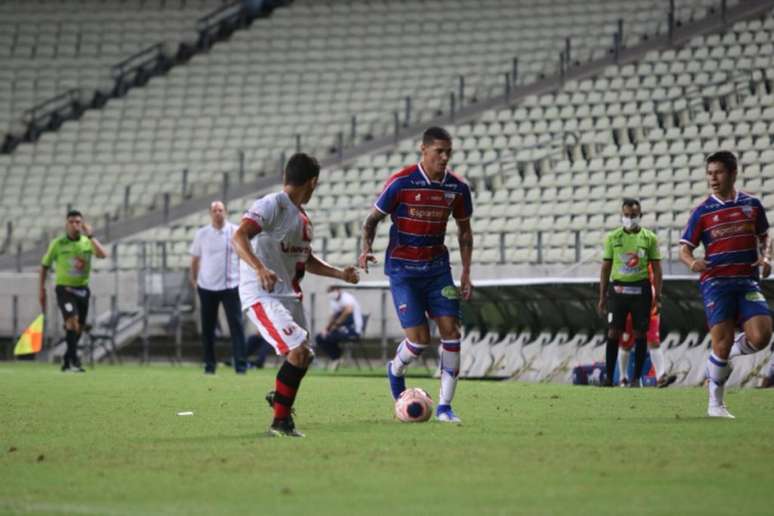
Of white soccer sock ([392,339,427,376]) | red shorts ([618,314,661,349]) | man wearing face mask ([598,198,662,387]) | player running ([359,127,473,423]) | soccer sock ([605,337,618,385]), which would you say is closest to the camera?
player running ([359,127,473,423])

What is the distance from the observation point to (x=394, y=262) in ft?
35.4

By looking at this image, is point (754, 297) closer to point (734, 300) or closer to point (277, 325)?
point (734, 300)

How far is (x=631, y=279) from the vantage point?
16484 millimetres

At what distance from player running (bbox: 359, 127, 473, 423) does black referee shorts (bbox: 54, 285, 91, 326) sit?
1041 centimetres

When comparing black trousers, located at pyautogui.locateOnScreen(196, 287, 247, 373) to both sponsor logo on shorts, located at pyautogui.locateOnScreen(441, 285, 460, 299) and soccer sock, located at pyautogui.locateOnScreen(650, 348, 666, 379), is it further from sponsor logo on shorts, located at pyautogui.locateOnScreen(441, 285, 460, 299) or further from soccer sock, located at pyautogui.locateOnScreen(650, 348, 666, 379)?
sponsor logo on shorts, located at pyautogui.locateOnScreen(441, 285, 460, 299)

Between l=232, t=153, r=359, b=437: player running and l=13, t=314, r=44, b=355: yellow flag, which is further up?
l=232, t=153, r=359, b=437: player running

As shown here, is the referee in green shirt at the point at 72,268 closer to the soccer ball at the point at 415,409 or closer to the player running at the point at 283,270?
the soccer ball at the point at 415,409

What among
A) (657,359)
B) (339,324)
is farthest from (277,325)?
(339,324)

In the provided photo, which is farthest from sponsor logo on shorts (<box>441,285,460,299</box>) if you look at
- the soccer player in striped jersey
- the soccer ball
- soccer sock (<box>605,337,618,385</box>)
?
soccer sock (<box>605,337,618,385</box>)

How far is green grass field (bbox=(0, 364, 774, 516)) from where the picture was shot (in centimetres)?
617

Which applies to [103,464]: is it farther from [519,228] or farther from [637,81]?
[637,81]

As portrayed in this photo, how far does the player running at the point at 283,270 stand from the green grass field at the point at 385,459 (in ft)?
1.29

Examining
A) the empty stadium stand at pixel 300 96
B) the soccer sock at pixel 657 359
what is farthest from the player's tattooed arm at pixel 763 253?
the empty stadium stand at pixel 300 96

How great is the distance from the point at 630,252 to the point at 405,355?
6176 mm
